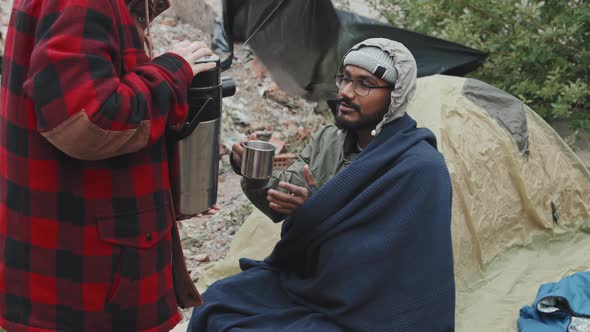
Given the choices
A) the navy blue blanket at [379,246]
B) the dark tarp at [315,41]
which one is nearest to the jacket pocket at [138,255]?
the navy blue blanket at [379,246]

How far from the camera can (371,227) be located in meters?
2.38

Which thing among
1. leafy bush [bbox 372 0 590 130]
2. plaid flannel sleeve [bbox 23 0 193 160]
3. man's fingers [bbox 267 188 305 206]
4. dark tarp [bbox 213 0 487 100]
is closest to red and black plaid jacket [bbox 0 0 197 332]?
plaid flannel sleeve [bbox 23 0 193 160]

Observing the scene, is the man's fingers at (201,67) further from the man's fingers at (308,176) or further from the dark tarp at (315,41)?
the dark tarp at (315,41)

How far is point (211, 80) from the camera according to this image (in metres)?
1.87

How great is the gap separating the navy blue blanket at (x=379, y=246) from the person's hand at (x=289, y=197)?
5 cm

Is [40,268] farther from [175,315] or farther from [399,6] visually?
[399,6]

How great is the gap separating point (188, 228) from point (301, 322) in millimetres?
2180

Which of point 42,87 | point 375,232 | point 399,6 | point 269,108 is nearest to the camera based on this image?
point 42,87

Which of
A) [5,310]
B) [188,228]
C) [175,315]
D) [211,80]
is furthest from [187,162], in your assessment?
[188,228]

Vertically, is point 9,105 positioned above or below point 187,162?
above

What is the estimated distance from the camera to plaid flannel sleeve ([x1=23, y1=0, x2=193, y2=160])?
4.84 ft

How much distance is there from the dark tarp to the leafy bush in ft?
1.24

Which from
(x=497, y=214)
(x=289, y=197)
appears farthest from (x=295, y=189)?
(x=497, y=214)

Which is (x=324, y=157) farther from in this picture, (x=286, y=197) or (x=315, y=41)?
(x=315, y=41)
